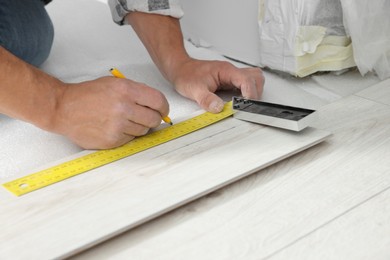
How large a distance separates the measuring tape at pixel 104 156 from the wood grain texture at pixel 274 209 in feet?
0.66

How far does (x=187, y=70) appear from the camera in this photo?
50.6 inches

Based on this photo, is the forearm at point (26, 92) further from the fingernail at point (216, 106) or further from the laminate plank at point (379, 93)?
the laminate plank at point (379, 93)

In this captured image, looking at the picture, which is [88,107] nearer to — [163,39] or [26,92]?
[26,92]

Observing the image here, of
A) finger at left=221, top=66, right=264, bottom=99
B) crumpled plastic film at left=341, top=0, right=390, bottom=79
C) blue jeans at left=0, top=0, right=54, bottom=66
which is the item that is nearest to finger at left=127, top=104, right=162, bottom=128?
finger at left=221, top=66, right=264, bottom=99

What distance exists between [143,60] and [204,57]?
19cm

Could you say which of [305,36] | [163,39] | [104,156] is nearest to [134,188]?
[104,156]

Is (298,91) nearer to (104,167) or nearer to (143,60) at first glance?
(143,60)

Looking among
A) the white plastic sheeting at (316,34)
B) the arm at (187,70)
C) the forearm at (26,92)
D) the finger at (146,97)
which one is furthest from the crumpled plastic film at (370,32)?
the forearm at (26,92)

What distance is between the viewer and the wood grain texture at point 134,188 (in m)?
0.78

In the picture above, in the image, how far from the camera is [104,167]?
98 centimetres

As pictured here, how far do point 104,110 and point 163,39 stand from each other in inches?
16.4

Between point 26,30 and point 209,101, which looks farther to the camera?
point 26,30

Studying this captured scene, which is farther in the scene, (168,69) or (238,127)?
(168,69)

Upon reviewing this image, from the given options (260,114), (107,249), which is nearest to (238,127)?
(260,114)
